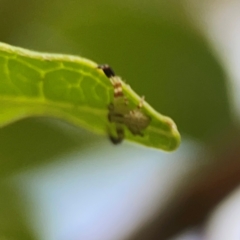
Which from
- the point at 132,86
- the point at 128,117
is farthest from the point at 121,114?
the point at 132,86

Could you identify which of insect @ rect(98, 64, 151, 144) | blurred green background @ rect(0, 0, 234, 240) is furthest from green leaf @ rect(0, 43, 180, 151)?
blurred green background @ rect(0, 0, 234, 240)

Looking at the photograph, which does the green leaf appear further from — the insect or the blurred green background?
the blurred green background

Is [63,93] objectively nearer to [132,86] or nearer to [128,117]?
[128,117]

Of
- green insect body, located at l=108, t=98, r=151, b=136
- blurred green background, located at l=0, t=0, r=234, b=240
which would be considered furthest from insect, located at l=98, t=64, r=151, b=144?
blurred green background, located at l=0, t=0, r=234, b=240

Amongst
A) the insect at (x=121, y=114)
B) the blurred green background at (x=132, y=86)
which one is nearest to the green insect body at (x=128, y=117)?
the insect at (x=121, y=114)

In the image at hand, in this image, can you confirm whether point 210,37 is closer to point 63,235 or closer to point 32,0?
point 32,0

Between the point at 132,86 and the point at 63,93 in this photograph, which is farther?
the point at 132,86

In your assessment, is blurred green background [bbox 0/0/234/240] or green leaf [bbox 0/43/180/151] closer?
green leaf [bbox 0/43/180/151]
